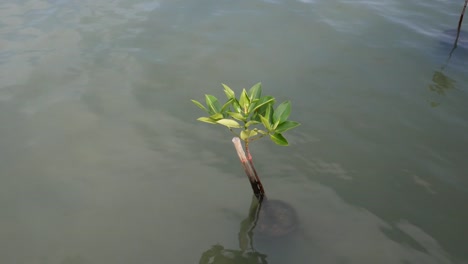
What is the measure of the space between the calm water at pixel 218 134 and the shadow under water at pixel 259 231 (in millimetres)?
57

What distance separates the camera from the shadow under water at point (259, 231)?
3.41 meters

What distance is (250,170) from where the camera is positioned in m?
3.34

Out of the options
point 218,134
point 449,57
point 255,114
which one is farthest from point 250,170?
point 449,57

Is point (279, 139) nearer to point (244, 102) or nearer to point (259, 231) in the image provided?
point (244, 102)

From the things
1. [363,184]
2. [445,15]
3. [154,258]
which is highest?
[445,15]

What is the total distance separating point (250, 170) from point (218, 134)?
1.34m

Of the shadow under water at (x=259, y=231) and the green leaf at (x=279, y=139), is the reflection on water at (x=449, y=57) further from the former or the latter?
the green leaf at (x=279, y=139)

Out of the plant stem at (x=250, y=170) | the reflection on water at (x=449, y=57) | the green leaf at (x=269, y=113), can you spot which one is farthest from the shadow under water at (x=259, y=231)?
the reflection on water at (x=449, y=57)

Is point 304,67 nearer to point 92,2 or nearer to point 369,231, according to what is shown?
point 369,231

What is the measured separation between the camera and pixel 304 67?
5652mm

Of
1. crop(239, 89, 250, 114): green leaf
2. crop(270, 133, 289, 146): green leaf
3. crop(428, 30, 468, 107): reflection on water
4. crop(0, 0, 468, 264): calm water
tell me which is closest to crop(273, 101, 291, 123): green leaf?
crop(270, 133, 289, 146): green leaf

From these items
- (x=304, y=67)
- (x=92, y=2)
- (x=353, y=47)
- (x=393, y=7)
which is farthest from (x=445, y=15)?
(x=92, y=2)

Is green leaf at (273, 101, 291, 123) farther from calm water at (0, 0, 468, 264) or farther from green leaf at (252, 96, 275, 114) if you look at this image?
calm water at (0, 0, 468, 264)

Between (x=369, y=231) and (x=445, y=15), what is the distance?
485 cm
